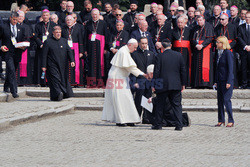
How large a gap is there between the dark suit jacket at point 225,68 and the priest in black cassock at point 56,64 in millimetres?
5203

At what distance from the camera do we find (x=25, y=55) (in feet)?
63.8

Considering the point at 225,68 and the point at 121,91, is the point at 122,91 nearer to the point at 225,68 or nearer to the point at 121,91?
the point at 121,91

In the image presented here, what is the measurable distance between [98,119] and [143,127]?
1555 mm

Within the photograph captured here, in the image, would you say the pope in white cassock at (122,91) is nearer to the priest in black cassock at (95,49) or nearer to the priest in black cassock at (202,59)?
the priest in black cassock at (202,59)

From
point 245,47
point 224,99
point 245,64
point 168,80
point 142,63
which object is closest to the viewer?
point 168,80

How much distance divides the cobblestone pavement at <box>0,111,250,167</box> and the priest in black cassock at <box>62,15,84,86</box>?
5596 millimetres

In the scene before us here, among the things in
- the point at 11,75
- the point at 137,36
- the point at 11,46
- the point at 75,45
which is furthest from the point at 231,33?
the point at 11,75

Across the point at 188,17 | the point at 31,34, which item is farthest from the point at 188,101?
the point at 31,34

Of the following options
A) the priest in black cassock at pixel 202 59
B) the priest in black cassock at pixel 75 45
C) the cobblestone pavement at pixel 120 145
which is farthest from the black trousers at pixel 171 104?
the priest in black cassock at pixel 75 45

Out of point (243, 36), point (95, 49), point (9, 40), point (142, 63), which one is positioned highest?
point (243, 36)

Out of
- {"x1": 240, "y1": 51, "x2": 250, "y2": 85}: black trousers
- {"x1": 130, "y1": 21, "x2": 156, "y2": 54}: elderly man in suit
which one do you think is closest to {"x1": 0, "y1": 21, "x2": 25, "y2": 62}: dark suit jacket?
{"x1": 130, "y1": 21, "x2": 156, "y2": 54}: elderly man in suit

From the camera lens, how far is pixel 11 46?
56.6 feet

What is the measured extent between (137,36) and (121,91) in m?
4.37

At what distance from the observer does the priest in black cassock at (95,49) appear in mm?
18969
